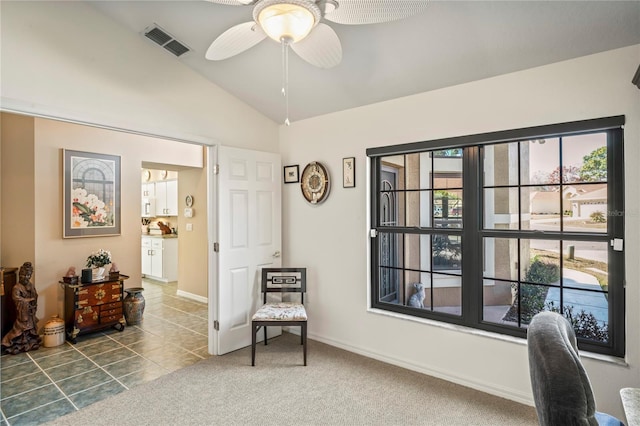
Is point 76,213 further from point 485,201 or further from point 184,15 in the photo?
point 485,201

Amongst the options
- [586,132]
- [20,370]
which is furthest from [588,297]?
[20,370]

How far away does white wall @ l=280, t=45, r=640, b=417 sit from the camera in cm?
210

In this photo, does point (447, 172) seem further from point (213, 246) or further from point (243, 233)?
point (213, 246)

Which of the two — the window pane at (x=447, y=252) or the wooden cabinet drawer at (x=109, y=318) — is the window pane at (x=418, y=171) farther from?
the wooden cabinet drawer at (x=109, y=318)

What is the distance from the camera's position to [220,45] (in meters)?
1.83

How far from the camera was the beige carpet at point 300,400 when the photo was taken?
2.26m

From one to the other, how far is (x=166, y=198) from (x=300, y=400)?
5.54 m

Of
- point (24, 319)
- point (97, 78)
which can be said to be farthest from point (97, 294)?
point (97, 78)

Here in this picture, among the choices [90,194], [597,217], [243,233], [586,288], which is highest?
[90,194]

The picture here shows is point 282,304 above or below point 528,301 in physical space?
below

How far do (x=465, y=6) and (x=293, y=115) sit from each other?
6.60 ft

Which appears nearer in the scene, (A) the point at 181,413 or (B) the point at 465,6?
(B) the point at 465,6

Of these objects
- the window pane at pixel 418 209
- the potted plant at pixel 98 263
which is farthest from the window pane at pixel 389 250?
the potted plant at pixel 98 263

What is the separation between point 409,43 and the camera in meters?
2.39
